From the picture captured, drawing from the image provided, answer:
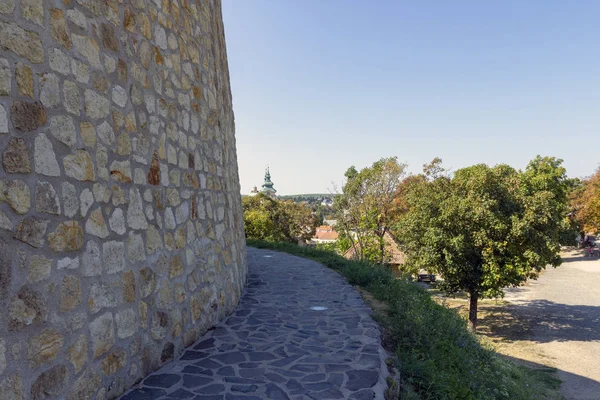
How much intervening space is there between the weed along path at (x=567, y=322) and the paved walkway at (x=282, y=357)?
30.6 ft

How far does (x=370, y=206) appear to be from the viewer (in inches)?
911

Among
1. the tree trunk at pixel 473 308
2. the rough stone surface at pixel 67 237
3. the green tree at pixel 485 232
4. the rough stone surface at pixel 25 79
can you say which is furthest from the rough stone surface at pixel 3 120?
the tree trunk at pixel 473 308

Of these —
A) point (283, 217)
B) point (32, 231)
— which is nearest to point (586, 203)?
point (283, 217)

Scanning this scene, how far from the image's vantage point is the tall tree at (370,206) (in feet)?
71.7

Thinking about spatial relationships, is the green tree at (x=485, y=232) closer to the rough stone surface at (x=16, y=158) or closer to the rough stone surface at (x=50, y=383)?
the rough stone surface at (x=50, y=383)

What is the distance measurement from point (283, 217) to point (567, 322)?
23528 millimetres

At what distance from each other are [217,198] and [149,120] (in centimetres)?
199

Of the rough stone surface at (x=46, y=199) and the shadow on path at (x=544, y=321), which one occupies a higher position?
the rough stone surface at (x=46, y=199)

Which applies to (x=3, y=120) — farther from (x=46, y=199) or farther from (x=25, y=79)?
(x=46, y=199)

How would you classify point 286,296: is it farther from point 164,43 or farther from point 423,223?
point 423,223

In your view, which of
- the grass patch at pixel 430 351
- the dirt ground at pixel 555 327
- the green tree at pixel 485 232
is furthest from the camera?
the green tree at pixel 485 232

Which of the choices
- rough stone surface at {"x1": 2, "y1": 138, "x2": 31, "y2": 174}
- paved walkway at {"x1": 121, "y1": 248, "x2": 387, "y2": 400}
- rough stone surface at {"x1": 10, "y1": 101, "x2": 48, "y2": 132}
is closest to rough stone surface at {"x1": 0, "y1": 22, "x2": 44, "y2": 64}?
rough stone surface at {"x1": 10, "y1": 101, "x2": 48, "y2": 132}

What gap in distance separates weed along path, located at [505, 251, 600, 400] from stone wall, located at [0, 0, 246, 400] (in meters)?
11.7

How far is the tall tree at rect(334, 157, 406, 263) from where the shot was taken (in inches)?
861
